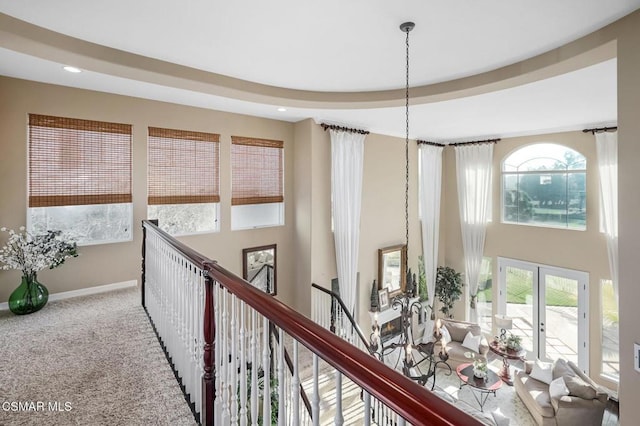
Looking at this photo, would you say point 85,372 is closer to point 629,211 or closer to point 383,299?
point 629,211

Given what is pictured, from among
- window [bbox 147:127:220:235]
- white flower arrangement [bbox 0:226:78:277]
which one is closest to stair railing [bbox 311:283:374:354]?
window [bbox 147:127:220:235]

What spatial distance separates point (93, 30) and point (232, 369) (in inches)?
104

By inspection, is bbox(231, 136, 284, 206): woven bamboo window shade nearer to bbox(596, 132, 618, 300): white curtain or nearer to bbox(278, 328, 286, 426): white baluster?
bbox(278, 328, 286, 426): white baluster

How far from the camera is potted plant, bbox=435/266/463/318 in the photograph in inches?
288

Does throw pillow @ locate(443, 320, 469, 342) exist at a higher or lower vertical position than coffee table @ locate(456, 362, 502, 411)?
higher

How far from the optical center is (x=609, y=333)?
5582 mm

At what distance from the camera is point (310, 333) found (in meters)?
0.91

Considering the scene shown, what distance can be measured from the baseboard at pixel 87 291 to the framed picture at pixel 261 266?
4.87 ft

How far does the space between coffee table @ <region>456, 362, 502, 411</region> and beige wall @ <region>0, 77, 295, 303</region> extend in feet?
10.9

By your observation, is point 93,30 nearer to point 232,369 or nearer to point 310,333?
point 232,369

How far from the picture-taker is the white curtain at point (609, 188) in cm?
524

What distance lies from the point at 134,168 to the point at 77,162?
56 cm

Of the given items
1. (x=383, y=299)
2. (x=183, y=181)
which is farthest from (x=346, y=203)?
(x=183, y=181)
